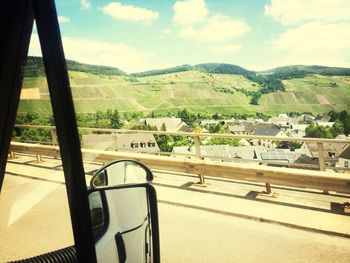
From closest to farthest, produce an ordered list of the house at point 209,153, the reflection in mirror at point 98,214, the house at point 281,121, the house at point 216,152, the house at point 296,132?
the reflection in mirror at point 98,214 → the house at point 216,152 → the house at point 209,153 → the house at point 296,132 → the house at point 281,121

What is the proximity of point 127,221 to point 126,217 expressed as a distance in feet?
0.08

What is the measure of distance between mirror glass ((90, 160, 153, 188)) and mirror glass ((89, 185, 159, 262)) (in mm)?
68

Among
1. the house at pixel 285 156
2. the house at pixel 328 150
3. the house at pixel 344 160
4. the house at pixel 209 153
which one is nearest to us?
the house at pixel 344 160

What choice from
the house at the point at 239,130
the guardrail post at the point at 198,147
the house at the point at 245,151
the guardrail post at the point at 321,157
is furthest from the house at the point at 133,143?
the guardrail post at the point at 321,157

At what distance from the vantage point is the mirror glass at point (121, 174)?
5.84 feet

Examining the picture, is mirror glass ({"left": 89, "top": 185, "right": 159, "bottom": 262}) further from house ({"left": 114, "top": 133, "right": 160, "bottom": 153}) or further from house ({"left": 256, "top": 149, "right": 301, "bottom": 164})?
house ({"left": 114, "top": 133, "right": 160, "bottom": 153})

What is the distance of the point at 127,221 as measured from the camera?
1.65 meters

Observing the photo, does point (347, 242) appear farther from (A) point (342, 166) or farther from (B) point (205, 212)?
(B) point (205, 212)

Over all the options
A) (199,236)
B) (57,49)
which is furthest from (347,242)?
(57,49)

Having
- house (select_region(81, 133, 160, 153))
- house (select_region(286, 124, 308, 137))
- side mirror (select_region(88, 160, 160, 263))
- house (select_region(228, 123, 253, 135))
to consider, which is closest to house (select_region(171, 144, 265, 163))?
house (select_region(228, 123, 253, 135))

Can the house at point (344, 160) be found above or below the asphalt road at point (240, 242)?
above

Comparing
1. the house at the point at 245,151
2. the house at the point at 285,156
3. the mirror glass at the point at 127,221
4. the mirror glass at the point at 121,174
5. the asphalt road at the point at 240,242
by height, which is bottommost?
the asphalt road at the point at 240,242

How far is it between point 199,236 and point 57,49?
4116 millimetres

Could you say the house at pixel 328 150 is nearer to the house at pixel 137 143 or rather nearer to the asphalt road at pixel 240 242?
the asphalt road at pixel 240 242
